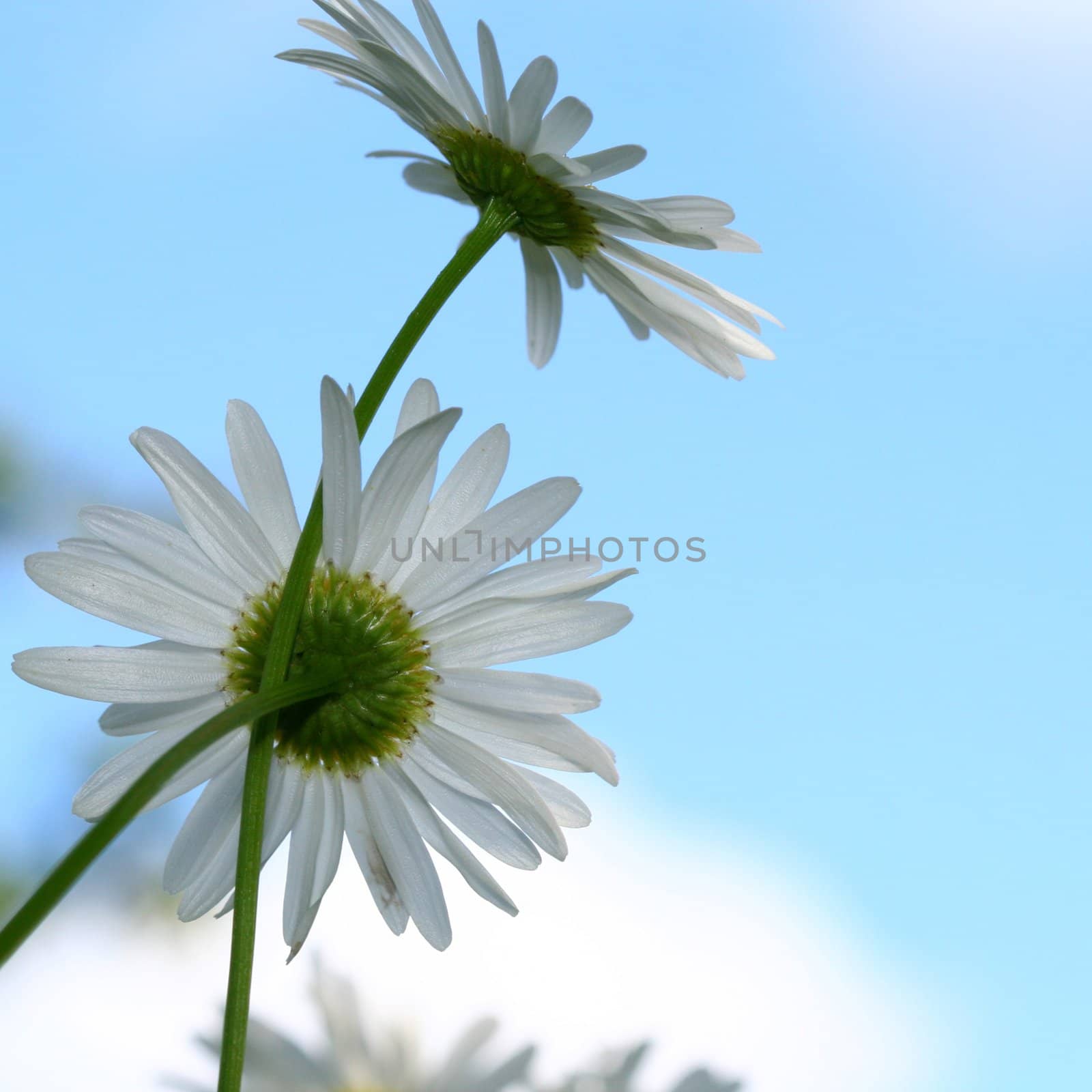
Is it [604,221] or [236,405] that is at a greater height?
[604,221]

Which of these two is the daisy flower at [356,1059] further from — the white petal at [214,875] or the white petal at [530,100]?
the white petal at [530,100]

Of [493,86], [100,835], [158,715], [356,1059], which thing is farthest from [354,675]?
[356,1059]

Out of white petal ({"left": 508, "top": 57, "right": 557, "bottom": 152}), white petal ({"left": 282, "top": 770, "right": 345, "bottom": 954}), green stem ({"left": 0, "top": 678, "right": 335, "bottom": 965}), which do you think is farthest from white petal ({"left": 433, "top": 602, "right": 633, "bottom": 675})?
white petal ({"left": 508, "top": 57, "right": 557, "bottom": 152})

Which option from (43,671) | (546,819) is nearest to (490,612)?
(546,819)

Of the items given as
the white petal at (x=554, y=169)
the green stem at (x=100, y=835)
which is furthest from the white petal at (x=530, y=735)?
the white petal at (x=554, y=169)

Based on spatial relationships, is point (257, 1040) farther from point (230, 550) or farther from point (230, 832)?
point (230, 550)

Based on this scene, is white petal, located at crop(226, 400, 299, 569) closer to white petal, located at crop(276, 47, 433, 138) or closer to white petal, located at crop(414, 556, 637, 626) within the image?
white petal, located at crop(414, 556, 637, 626)
